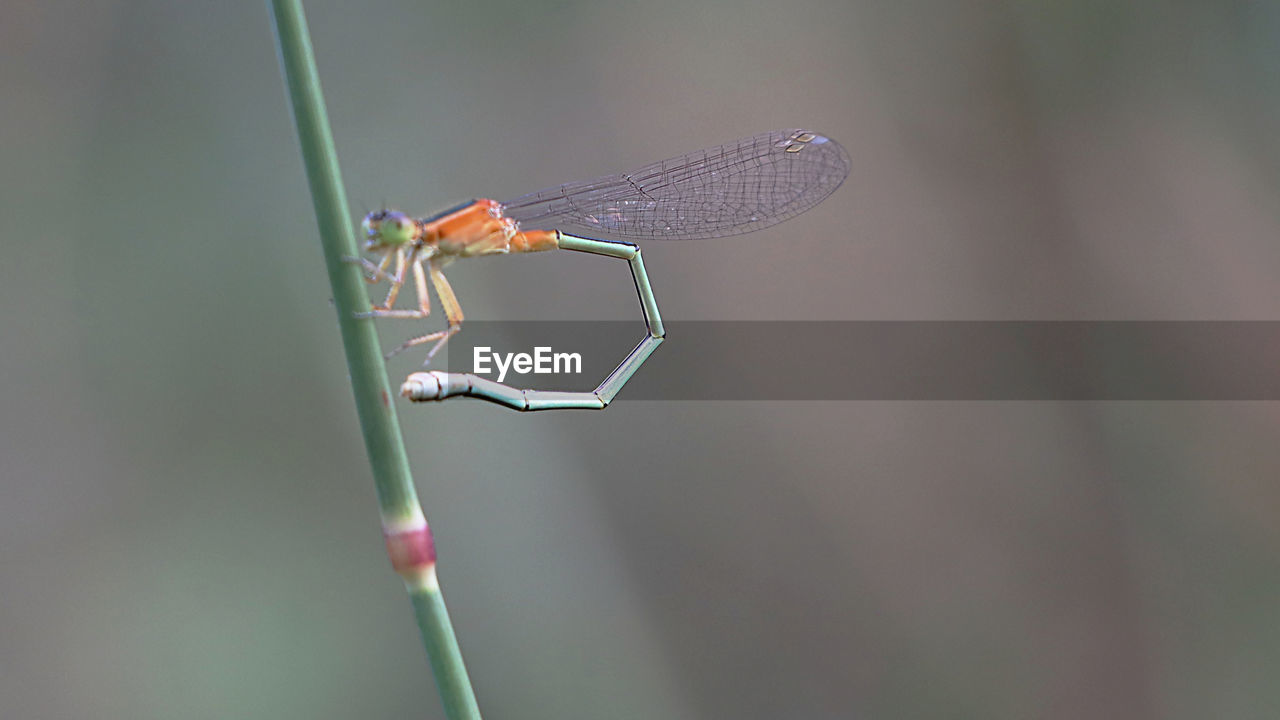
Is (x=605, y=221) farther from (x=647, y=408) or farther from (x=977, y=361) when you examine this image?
(x=977, y=361)

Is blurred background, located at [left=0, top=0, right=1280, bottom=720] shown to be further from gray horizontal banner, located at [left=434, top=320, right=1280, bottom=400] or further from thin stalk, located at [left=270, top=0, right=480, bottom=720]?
thin stalk, located at [left=270, top=0, right=480, bottom=720]

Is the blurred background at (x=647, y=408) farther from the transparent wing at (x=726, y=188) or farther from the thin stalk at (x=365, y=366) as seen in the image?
the thin stalk at (x=365, y=366)

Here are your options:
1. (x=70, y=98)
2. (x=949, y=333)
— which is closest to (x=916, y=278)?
(x=949, y=333)

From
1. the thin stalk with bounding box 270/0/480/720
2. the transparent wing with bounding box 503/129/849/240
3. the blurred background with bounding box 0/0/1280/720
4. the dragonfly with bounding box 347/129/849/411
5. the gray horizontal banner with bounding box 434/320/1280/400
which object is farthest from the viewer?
the gray horizontal banner with bounding box 434/320/1280/400

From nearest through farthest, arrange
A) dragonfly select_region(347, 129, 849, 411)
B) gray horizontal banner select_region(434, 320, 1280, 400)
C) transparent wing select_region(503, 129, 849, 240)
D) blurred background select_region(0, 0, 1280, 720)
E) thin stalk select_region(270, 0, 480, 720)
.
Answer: thin stalk select_region(270, 0, 480, 720) < dragonfly select_region(347, 129, 849, 411) < transparent wing select_region(503, 129, 849, 240) < blurred background select_region(0, 0, 1280, 720) < gray horizontal banner select_region(434, 320, 1280, 400)

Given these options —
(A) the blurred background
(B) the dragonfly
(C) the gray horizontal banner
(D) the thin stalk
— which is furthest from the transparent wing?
(C) the gray horizontal banner

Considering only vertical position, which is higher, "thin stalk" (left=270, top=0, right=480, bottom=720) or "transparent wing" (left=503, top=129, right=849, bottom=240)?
"transparent wing" (left=503, top=129, right=849, bottom=240)
